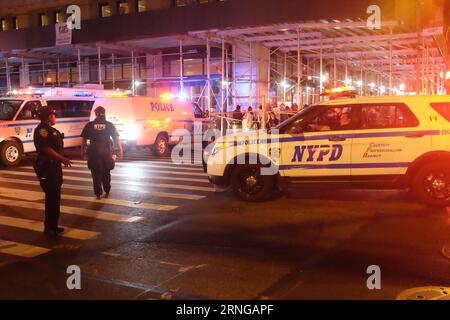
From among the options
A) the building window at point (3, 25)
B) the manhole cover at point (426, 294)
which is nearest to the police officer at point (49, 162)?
the manhole cover at point (426, 294)

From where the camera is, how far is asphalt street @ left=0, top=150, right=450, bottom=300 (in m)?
4.91

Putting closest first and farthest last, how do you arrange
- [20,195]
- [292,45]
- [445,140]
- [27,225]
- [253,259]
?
[253,259] < [27,225] < [445,140] < [20,195] < [292,45]

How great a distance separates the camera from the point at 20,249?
6316 millimetres

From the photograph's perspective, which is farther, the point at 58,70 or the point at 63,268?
the point at 58,70

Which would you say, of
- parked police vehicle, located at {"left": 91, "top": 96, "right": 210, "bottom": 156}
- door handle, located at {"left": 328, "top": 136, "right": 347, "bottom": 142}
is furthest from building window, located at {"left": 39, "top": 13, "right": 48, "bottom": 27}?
door handle, located at {"left": 328, "top": 136, "right": 347, "bottom": 142}

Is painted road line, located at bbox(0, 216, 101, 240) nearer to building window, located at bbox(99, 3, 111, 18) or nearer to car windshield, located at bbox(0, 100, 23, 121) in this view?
car windshield, located at bbox(0, 100, 23, 121)

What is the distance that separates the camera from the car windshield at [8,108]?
Result: 14.9m

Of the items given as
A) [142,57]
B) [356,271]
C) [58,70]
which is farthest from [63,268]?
[58,70]

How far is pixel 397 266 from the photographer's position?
5.43 meters

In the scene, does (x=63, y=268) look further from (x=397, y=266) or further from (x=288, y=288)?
(x=397, y=266)

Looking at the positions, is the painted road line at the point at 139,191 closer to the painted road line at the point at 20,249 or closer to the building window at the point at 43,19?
the painted road line at the point at 20,249

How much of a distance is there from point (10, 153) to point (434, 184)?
472 inches

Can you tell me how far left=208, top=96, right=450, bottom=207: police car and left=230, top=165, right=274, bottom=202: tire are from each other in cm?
2
